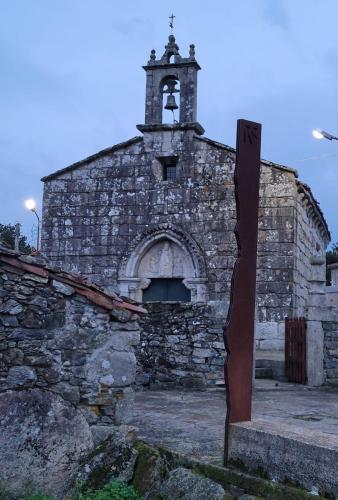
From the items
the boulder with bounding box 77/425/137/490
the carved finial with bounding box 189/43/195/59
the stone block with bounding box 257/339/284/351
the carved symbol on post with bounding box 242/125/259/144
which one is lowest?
the boulder with bounding box 77/425/137/490

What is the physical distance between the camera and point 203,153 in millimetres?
15641

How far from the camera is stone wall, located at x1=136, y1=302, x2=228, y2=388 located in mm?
9227

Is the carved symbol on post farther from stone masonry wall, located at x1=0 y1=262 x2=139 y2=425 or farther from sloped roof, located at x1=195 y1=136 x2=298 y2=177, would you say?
sloped roof, located at x1=195 y1=136 x2=298 y2=177

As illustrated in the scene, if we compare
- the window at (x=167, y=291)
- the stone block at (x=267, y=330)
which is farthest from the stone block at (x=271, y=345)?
the window at (x=167, y=291)

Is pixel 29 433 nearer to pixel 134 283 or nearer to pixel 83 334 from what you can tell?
pixel 83 334

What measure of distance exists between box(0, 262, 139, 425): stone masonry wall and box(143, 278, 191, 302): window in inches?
398

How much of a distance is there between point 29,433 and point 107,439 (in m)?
0.71

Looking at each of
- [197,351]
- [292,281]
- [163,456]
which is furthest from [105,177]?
[163,456]

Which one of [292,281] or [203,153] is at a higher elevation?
[203,153]

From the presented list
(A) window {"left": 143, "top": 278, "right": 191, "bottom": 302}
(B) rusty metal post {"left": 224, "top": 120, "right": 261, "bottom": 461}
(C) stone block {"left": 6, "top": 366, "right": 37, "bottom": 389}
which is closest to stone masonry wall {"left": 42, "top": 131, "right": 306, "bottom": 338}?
(A) window {"left": 143, "top": 278, "right": 191, "bottom": 302}

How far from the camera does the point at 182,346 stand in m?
9.45

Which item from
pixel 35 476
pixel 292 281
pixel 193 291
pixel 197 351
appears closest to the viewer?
pixel 35 476

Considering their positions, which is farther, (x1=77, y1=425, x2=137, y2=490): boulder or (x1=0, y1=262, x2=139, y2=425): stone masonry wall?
(x1=0, y1=262, x2=139, y2=425): stone masonry wall

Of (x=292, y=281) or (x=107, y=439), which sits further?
(x=292, y=281)
